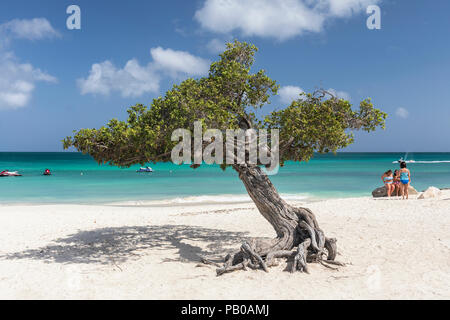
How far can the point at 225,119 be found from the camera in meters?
6.85

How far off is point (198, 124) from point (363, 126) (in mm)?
3843

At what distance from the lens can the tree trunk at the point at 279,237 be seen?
23.9 feet

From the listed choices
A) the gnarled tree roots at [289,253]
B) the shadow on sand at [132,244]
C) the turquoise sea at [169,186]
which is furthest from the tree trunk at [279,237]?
the turquoise sea at [169,186]

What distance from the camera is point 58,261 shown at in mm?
8180

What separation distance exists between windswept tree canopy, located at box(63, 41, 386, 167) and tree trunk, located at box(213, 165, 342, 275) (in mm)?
1078

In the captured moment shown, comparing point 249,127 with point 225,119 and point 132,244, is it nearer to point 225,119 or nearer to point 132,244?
point 225,119

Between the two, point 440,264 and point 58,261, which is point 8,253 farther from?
point 440,264

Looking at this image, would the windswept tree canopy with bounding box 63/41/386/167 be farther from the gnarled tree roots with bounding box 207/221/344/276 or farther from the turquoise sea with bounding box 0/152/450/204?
the turquoise sea with bounding box 0/152/450/204

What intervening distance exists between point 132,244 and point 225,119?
4859 mm

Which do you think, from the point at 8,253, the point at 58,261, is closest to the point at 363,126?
the point at 58,261

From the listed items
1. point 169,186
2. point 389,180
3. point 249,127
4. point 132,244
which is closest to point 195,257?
point 132,244

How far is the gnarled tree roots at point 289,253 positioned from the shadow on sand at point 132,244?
122 cm

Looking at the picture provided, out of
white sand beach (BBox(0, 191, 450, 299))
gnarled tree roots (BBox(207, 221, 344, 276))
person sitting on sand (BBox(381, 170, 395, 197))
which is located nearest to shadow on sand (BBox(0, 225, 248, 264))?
white sand beach (BBox(0, 191, 450, 299))

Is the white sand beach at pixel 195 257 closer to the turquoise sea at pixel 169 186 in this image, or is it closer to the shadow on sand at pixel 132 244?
the shadow on sand at pixel 132 244
